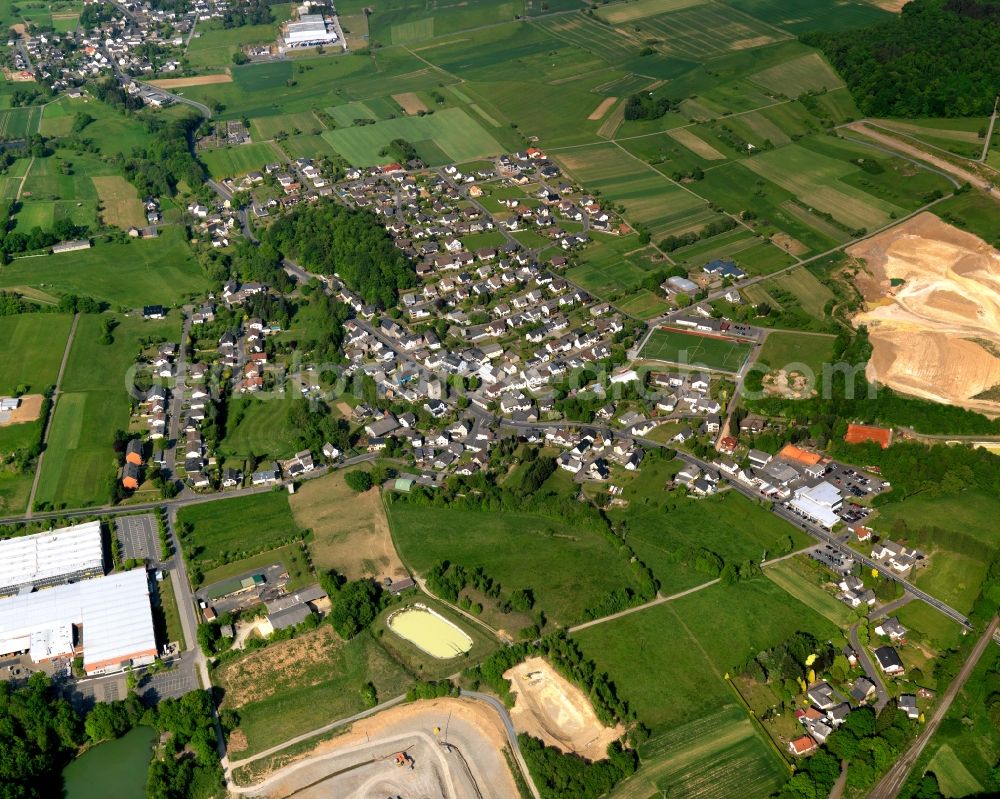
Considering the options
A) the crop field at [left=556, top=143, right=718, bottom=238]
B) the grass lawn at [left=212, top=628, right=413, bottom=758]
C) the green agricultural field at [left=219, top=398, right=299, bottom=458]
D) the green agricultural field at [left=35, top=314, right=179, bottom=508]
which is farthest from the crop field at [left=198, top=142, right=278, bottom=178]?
the grass lawn at [left=212, top=628, right=413, bottom=758]

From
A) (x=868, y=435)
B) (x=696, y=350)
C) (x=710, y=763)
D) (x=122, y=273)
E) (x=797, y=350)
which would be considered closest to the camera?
(x=710, y=763)

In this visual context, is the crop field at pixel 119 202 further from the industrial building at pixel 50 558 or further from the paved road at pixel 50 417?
the industrial building at pixel 50 558

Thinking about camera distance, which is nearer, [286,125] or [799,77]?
[286,125]

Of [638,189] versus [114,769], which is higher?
[638,189]

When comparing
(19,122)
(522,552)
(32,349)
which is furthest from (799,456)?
(19,122)

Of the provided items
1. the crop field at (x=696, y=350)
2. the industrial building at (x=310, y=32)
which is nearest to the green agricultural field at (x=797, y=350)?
the crop field at (x=696, y=350)

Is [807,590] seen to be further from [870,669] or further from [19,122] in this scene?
[19,122]
